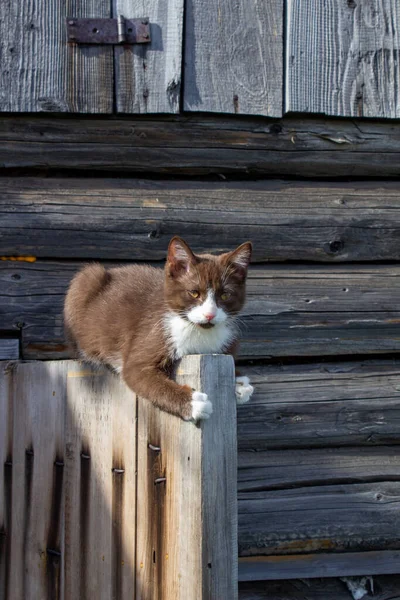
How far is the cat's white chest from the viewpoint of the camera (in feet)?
10.5

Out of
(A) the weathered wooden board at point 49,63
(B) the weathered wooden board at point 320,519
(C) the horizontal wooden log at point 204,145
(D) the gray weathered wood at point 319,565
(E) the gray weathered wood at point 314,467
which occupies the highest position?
(A) the weathered wooden board at point 49,63

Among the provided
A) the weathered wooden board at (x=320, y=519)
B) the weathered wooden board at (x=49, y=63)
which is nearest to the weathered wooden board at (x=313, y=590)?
the weathered wooden board at (x=320, y=519)

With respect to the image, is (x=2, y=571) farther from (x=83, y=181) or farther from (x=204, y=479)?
(x=83, y=181)

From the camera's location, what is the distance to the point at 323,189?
14.6ft

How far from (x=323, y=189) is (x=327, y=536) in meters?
1.81

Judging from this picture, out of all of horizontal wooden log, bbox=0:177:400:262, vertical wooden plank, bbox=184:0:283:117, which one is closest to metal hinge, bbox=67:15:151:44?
vertical wooden plank, bbox=184:0:283:117

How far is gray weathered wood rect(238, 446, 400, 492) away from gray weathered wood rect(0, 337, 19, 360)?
3.90 feet

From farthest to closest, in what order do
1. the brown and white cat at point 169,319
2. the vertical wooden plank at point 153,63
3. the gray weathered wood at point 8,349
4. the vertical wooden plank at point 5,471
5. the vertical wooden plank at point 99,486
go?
the vertical wooden plank at point 153,63, the gray weathered wood at point 8,349, the vertical wooden plank at point 5,471, the brown and white cat at point 169,319, the vertical wooden plank at point 99,486

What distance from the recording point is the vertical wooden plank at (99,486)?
2.94 metres

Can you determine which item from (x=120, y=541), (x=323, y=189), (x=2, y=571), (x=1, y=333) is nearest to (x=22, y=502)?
(x=2, y=571)

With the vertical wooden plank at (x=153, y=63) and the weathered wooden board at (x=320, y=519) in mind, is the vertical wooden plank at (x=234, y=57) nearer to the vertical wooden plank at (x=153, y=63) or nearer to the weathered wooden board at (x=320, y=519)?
the vertical wooden plank at (x=153, y=63)

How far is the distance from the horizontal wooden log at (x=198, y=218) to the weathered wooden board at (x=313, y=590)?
170 centimetres

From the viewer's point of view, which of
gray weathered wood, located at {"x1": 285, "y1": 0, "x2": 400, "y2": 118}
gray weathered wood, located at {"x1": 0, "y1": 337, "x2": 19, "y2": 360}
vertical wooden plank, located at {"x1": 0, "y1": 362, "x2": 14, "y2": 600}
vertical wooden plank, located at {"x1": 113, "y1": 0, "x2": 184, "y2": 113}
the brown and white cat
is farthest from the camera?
gray weathered wood, located at {"x1": 285, "y1": 0, "x2": 400, "y2": 118}

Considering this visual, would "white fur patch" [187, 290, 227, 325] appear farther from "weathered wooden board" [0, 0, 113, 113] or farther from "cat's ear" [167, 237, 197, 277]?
"weathered wooden board" [0, 0, 113, 113]
